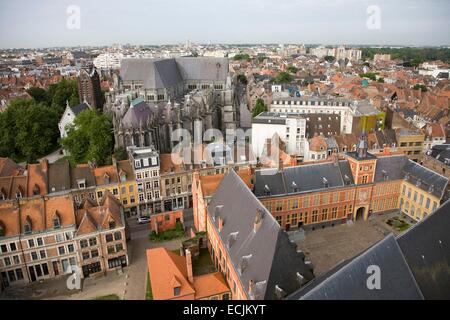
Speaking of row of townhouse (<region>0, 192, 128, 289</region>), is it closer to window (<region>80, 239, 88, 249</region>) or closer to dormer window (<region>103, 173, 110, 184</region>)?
window (<region>80, 239, 88, 249</region>)

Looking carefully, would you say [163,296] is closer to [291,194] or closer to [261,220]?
[261,220]

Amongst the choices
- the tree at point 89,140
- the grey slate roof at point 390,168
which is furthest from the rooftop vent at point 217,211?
the tree at point 89,140

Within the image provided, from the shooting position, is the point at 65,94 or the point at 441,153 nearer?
the point at 441,153

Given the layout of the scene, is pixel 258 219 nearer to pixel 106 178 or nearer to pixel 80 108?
pixel 106 178

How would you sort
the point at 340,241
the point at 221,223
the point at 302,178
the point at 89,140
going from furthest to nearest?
the point at 89,140 → the point at 302,178 → the point at 340,241 → the point at 221,223

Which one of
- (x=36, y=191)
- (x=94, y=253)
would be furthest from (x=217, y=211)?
(x=36, y=191)
